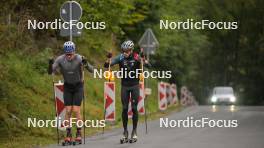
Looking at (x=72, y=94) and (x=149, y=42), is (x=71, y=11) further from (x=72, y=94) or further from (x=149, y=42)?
(x=149, y=42)

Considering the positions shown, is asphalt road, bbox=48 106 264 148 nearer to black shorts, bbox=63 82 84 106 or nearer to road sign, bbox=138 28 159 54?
black shorts, bbox=63 82 84 106

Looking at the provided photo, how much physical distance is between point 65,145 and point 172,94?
22.9 meters

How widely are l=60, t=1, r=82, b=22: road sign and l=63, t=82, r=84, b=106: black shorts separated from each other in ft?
9.91

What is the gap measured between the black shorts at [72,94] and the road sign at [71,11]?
3.02 metres

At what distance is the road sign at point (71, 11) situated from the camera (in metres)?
18.5

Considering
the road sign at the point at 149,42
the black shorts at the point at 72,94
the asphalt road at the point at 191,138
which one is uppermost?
the road sign at the point at 149,42

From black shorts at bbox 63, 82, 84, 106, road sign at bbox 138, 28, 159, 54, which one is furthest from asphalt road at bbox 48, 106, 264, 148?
road sign at bbox 138, 28, 159, 54

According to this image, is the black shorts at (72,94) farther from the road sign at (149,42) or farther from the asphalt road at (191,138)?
the road sign at (149,42)

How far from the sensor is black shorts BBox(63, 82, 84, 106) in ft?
52.3

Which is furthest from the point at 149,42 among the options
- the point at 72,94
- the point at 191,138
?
the point at 72,94

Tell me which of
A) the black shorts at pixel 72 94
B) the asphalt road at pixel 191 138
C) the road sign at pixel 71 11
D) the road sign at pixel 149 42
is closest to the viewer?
the asphalt road at pixel 191 138

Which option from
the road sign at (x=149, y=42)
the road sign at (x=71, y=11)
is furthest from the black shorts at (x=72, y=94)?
the road sign at (x=149, y=42)

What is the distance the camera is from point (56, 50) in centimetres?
2853

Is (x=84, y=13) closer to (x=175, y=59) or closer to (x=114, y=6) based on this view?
Answer: (x=114, y=6)
